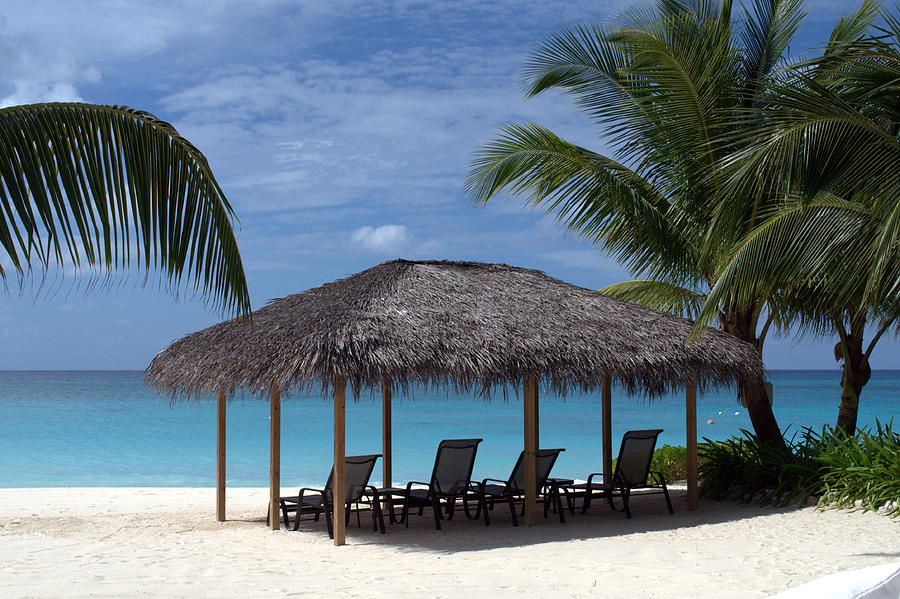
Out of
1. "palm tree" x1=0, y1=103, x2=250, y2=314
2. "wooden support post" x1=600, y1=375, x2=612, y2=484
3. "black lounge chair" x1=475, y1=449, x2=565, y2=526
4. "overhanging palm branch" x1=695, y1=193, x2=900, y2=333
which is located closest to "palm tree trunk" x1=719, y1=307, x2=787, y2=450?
"wooden support post" x1=600, y1=375, x2=612, y2=484

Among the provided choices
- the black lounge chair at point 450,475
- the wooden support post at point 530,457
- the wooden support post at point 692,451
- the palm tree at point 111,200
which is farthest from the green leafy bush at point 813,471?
the palm tree at point 111,200

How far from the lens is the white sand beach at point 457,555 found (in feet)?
19.6

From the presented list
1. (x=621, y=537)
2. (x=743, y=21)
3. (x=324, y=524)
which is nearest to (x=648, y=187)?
(x=743, y=21)

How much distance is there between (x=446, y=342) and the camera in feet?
25.7

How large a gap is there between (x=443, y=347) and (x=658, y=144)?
4.32m

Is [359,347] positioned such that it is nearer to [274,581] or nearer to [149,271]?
[274,581]

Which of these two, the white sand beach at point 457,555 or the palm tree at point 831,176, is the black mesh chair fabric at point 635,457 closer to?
the white sand beach at point 457,555

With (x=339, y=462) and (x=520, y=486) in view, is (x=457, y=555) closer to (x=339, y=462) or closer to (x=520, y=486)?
(x=339, y=462)

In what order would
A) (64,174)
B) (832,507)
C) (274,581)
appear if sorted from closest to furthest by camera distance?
(64,174), (274,581), (832,507)

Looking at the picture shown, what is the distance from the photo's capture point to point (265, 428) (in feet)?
116

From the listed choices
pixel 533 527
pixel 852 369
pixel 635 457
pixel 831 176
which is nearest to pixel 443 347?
pixel 533 527

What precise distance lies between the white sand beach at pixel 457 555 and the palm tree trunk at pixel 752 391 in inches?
49.8

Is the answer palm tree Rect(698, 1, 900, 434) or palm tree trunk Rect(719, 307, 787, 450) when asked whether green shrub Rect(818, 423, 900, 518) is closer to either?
palm tree trunk Rect(719, 307, 787, 450)

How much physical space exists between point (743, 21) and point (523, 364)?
5.54m
